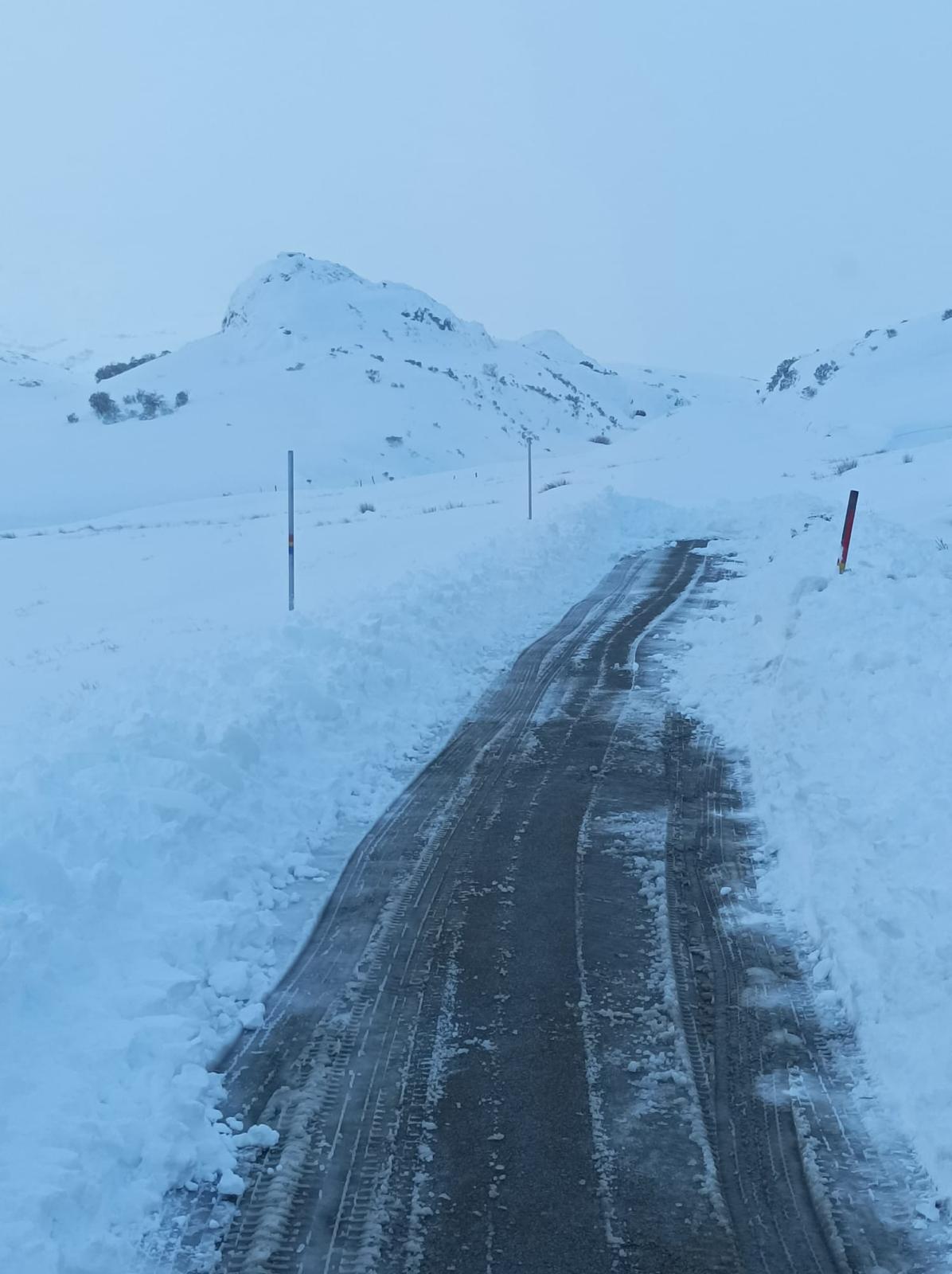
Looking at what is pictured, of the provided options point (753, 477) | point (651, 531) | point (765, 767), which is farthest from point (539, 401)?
point (765, 767)

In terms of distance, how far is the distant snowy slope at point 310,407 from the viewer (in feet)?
216

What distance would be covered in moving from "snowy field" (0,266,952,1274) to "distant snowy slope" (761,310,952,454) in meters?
32.5

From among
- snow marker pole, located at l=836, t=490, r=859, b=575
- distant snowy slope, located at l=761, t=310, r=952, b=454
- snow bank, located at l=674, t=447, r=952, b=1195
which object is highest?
distant snowy slope, located at l=761, t=310, r=952, b=454

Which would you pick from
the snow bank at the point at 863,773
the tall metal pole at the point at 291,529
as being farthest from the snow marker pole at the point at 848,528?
the tall metal pole at the point at 291,529

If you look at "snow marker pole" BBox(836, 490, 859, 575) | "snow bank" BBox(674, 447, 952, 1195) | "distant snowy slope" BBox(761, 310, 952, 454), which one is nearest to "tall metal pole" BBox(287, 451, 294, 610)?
"snow bank" BBox(674, 447, 952, 1195)

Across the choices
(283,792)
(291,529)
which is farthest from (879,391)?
(283,792)

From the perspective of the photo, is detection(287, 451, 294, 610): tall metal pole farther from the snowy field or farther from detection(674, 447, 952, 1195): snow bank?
detection(674, 447, 952, 1195): snow bank

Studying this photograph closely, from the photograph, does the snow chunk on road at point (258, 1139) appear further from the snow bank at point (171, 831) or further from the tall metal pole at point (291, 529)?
the tall metal pole at point (291, 529)

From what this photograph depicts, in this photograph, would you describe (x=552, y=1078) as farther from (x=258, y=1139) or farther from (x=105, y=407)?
(x=105, y=407)

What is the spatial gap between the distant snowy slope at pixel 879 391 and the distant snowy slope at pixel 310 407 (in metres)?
19.9

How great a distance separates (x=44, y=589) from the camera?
23.8 m

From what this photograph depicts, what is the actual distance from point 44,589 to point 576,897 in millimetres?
20488

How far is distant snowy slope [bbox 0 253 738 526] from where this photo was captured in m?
65.9

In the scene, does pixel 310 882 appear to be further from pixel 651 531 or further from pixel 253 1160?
pixel 651 531
